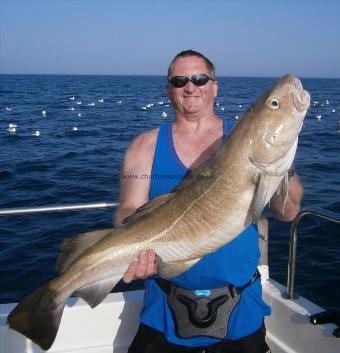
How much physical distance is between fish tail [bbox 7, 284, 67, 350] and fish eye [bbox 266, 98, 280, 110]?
6.35ft

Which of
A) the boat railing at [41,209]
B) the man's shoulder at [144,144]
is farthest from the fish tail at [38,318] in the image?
the man's shoulder at [144,144]

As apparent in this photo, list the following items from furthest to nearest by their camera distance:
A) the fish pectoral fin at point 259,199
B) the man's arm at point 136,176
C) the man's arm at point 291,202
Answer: the man's arm at point 136,176, the man's arm at point 291,202, the fish pectoral fin at point 259,199

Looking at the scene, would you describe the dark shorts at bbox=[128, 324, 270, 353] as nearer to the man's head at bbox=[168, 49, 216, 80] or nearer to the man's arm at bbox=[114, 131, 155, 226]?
the man's arm at bbox=[114, 131, 155, 226]

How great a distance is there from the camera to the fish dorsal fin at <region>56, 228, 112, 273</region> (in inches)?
123

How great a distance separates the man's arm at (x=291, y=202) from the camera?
131 inches

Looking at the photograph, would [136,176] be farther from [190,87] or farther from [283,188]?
[283,188]

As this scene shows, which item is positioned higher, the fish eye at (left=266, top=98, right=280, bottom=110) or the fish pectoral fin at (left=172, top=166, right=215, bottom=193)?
the fish eye at (left=266, top=98, right=280, bottom=110)

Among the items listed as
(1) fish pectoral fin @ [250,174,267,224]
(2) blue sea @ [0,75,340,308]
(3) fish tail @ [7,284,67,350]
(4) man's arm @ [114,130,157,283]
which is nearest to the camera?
(1) fish pectoral fin @ [250,174,267,224]

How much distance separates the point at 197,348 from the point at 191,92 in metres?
1.98

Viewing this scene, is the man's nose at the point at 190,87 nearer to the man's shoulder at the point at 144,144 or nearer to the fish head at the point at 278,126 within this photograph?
the man's shoulder at the point at 144,144

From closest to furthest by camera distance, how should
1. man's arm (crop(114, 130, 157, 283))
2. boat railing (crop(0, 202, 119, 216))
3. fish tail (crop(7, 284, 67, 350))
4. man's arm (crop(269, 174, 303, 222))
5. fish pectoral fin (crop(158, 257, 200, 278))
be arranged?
1. fish tail (crop(7, 284, 67, 350))
2. fish pectoral fin (crop(158, 257, 200, 278))
3. man's arm (crop(269, 174, 303, 222))
4. man's arm (crop(114, 130, 157, 283))
5. boat railing (crop(0, 202, 119, 216))

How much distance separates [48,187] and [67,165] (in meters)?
3.39

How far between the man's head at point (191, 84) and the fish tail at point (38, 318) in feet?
5.83

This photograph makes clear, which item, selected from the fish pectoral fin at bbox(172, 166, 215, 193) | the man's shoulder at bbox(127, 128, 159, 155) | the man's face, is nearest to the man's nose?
the man's face
